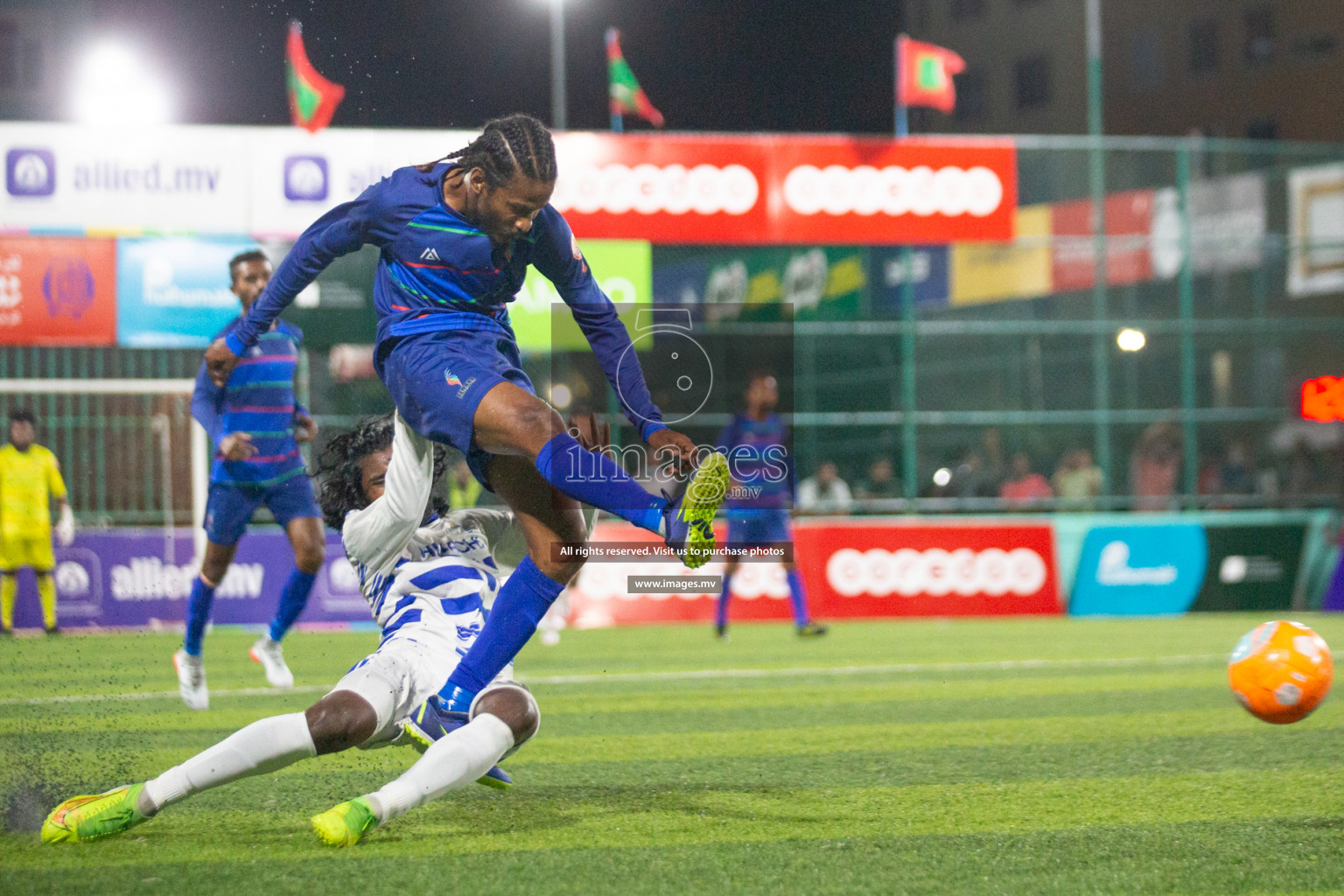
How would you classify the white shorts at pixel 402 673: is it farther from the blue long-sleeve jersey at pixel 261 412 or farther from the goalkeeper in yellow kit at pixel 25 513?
the goalkeeper in yellow kit at pixel 25 513

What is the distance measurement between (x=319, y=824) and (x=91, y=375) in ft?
42.9

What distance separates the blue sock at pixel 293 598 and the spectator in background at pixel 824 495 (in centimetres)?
930

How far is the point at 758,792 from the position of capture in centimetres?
452

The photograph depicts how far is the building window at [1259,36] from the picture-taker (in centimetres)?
4022

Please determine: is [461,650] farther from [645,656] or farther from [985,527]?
[985,527]

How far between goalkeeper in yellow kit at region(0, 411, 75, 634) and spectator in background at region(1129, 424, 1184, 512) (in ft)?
41.4

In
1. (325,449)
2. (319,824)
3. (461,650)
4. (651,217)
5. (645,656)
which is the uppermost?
(651,217)

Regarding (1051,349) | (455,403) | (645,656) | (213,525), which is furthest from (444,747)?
(1051,349)

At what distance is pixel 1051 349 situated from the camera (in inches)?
1054

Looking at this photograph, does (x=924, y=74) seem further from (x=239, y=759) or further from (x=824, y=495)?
(x=239, y=759)

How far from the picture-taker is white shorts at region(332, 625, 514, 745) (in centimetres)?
365

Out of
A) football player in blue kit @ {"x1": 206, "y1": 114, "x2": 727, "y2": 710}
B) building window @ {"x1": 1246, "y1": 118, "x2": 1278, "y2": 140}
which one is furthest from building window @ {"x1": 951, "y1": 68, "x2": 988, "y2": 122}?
football player in blue kit @ {"x1": 206, "y1": 114, "x2": 727, "y2": 710}

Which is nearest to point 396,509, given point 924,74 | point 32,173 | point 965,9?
point 32,173

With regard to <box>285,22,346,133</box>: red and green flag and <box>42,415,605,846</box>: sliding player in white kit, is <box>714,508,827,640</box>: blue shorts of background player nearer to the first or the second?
<box>285,22,346,133</box>: red and green flag
